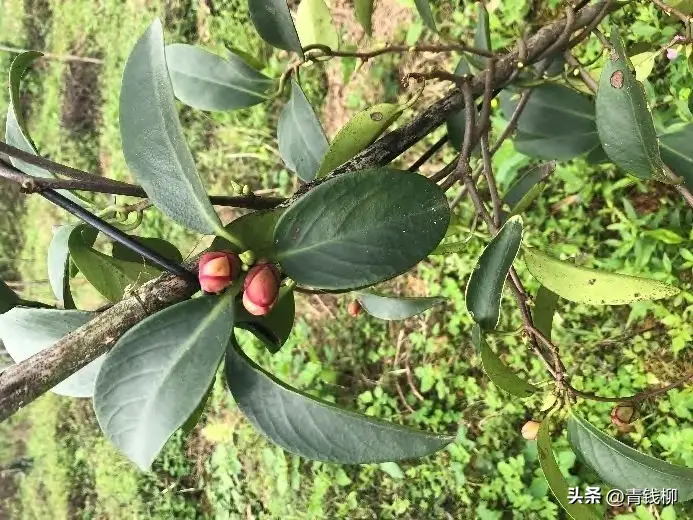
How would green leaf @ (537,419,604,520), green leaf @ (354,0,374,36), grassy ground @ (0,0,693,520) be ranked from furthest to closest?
grassy ground @ (0,0,693,520), green leaf @ (354,0,374,36), green leaf @ (537,419,604,520)

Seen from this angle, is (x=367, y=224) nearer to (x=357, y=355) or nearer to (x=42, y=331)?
(x=42, y=331)

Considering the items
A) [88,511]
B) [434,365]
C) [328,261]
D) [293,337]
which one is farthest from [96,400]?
[88,511]

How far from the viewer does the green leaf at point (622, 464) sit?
68 centimetres

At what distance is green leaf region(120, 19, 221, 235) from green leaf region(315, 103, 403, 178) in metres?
0.27

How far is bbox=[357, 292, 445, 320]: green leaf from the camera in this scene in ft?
3.07

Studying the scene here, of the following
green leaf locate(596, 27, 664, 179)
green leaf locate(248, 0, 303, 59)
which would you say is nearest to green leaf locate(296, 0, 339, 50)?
green leaf locate(248, 0, 303, 59)

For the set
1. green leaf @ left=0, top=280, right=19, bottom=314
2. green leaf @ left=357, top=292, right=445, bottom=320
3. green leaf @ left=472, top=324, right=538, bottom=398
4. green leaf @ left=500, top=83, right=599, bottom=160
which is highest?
green leaf @ left=0, top=280, right=19, bottom=314

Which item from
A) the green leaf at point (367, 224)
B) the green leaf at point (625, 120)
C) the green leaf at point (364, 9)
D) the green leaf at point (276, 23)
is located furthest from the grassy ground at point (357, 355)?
the green leaf at point (367, 224)

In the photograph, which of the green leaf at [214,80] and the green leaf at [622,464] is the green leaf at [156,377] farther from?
the green leaf at [214,80]

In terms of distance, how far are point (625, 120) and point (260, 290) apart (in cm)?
44

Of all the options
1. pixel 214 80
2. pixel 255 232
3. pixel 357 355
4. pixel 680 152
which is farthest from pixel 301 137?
pixel 357 355

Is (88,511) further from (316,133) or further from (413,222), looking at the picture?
→ (413,222)

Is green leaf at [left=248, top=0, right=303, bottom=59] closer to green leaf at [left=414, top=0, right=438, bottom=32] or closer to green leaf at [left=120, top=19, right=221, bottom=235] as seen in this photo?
green leaf at [left=414, top=0, right=438, bottom=32]

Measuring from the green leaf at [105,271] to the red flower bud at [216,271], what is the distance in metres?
0.23
